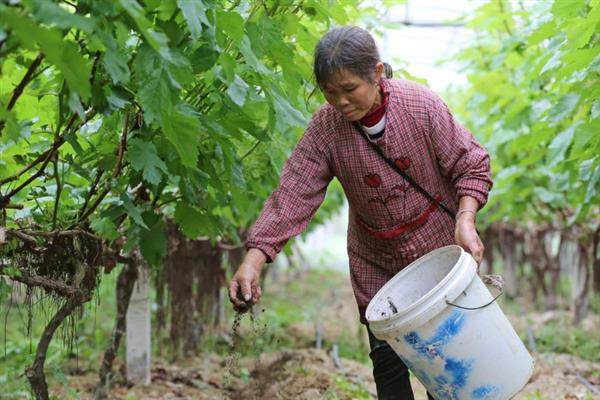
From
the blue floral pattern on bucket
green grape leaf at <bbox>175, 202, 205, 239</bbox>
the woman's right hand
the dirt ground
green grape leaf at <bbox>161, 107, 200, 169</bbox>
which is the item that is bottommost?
the dirt ground

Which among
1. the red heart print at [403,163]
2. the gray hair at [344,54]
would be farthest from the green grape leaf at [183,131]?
the red heart print at [403,163]

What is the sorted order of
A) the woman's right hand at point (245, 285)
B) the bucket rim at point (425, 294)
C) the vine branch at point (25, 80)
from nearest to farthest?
the vine branch at point (25, 80) < the bucket rim at point (425, 294) < the woman's right hand at point (245, 285)

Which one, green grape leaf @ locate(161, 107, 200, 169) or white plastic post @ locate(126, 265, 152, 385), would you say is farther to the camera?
white plastic post @ locate(126, 265, 152, 385)

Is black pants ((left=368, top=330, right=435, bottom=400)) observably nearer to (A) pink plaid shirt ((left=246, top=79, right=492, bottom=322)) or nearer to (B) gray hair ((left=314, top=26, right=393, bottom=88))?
(A) pink plaid shirt ((left=246, top=79, right=492, bottom=322))

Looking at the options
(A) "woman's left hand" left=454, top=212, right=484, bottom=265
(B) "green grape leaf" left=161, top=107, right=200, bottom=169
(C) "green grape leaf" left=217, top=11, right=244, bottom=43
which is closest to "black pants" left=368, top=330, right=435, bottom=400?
(A) "woman's left hand" left=454, top=212, right=484, bottom=265

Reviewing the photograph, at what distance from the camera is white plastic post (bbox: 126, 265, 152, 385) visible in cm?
467

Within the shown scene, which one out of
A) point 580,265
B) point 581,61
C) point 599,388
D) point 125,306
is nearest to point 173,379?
point 125,306

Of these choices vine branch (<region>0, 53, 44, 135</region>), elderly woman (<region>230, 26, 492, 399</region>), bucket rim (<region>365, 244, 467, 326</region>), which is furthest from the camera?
elderly woman (<region>230, 26, 492, 399</region>)

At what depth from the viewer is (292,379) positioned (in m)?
4.77

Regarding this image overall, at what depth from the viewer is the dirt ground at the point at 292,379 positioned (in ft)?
14.7

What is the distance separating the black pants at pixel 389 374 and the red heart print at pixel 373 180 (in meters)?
0.53

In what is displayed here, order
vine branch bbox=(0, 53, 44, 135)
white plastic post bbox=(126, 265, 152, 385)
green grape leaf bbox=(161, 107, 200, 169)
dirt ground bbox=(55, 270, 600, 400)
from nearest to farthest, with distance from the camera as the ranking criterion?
vine branch bbox=(0, 53, 44, 135) < green grape leaf bbox=(161, 107, 200, 169) < dirt ground bbox=(55, 270, 600, 400) < white plastic post bbox=(126, 265, 152, 385)

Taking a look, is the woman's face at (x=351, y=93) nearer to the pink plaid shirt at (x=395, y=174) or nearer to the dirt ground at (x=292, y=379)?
the pink plaid shirt at (x=395, y=174)

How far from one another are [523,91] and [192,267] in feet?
7.96
